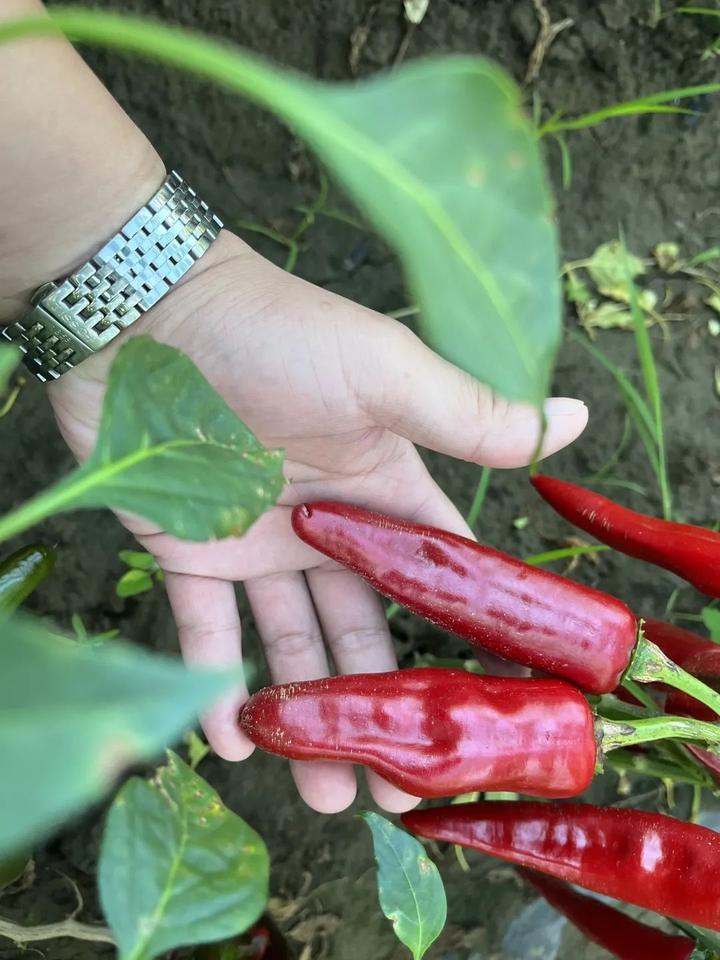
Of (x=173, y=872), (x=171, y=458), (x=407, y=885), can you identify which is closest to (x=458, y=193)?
(x=171, y=458)

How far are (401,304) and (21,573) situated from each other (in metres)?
0.88

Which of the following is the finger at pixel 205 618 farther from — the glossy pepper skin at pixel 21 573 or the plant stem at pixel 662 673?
the plant stem at pixel 662 673

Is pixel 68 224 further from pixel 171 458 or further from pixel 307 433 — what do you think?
pixel 171 458

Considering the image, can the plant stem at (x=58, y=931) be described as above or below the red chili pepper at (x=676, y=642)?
above

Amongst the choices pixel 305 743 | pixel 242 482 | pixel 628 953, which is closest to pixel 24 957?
pixel 305 743

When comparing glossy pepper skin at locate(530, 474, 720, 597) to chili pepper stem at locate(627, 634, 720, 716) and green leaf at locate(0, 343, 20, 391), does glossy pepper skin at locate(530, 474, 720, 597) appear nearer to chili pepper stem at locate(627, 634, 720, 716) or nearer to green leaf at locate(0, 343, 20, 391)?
chili pepper stem at locate(627, 634, 720, 716)

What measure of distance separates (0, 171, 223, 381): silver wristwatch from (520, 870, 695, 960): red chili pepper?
3.38ft

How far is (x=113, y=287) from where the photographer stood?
3.40 ft

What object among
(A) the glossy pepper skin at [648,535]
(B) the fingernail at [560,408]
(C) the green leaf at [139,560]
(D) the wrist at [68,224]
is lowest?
(A) the glossy pepper skin at [648,535]

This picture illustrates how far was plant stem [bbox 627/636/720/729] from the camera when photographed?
94 centimetres

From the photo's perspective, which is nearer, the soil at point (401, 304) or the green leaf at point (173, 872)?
the green leaf at point (173, 872)

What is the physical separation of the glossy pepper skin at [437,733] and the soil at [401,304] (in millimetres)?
560

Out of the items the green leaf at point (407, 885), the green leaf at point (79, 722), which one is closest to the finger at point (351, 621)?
the green leaf at point (407, 885)

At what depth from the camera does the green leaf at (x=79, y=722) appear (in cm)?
25
